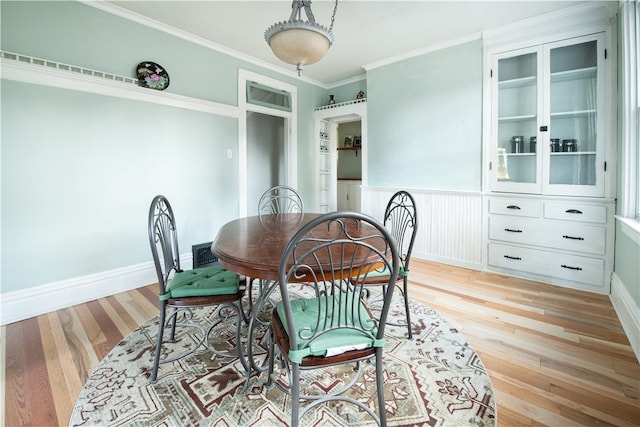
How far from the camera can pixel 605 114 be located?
2.56 meters

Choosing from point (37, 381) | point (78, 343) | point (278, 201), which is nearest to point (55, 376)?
point (37, 381)

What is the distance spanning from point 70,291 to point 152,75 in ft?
6.87

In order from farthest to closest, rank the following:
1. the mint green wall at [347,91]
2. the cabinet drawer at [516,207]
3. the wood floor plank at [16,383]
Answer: the mint green wall at [347,91] → the cabinet drawer at [516,207] → the wood floor plank at [16,383]

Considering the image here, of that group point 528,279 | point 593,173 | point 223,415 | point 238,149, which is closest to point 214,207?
point 238,149

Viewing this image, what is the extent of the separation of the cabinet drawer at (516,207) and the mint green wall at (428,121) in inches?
10.5

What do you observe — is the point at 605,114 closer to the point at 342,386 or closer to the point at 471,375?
the point at 471,375

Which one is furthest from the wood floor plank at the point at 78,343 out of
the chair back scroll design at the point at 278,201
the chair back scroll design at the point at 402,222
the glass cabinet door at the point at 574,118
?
the glass cabinet door at the point at 574,118

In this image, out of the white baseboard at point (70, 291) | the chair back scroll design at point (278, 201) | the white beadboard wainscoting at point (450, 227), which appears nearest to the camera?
the white baseboard at point (70, 291)

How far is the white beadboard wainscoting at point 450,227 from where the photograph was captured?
10.9 ft

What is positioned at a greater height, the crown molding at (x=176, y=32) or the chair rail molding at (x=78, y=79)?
the crown molding at (x=176, y=32)

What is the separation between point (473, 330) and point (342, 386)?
3.62ft

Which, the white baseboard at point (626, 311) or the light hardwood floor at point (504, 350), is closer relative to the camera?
the light hardwood floor at point (504, 350)

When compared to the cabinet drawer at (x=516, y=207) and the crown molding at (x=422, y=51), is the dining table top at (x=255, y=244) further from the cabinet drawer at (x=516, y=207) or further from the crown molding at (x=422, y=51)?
the crown molding at (x=422, y=51)

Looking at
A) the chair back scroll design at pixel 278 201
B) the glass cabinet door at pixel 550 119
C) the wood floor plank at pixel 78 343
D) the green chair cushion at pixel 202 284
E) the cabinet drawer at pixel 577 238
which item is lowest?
the wood floor plank at pixel 78 343
